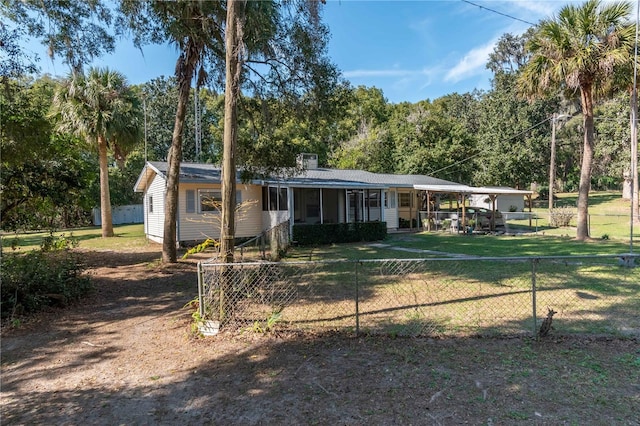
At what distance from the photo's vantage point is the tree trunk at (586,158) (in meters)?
13.2

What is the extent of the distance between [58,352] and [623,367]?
6.24 metres

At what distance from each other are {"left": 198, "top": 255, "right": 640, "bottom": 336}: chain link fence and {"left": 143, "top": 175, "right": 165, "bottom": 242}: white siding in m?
8.90

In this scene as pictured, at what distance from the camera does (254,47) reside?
7.44 metres

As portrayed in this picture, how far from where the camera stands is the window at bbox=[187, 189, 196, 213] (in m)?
14.6

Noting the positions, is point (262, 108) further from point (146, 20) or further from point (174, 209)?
point (174, 209)

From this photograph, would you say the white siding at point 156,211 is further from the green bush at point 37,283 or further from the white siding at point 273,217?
the green bush at point 37,283

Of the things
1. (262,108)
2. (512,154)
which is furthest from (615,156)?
(262,108)

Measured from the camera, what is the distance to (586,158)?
13633mm

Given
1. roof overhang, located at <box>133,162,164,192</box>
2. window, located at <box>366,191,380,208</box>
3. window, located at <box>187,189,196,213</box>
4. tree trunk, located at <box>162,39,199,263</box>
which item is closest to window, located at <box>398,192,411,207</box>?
window, located at <box>366,191,380,208</box>

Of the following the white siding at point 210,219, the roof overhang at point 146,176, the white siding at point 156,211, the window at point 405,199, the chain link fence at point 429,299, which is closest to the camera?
the chain link fence at point 429,299

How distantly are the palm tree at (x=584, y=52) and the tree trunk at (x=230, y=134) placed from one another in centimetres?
1138

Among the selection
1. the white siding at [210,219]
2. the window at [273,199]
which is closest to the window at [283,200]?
the window at [273,199]

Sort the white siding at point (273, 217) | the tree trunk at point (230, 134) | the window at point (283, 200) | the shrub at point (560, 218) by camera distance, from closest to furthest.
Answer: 1. the tree trunk at point (230, 134)
2. the white siding at point (273, 217)
3. the window at point (283, 200)
4. the shrub at point (560, 218)

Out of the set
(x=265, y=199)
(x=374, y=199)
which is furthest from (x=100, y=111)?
(x=374, y=199)
